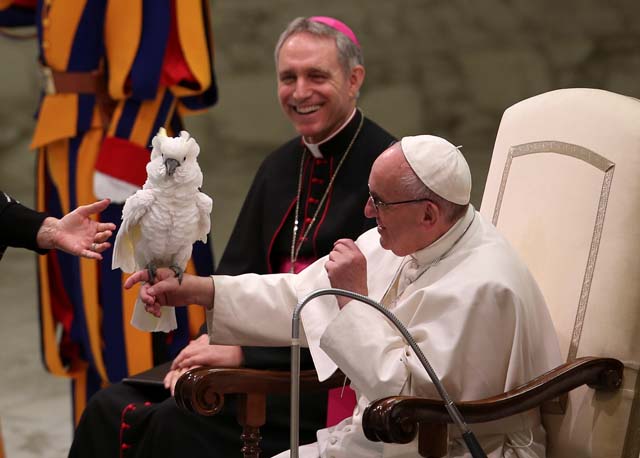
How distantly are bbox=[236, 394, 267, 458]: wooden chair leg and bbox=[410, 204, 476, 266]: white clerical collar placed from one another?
61cm

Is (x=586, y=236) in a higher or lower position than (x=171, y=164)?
lower

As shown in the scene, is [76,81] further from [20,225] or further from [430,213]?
[430,213]

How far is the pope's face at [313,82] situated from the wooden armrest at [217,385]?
970 mm

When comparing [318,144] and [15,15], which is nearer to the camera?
[318,144]

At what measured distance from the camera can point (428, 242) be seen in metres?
3.02

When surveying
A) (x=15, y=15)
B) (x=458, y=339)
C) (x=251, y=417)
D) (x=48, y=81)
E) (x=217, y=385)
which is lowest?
(x=251, y=417)

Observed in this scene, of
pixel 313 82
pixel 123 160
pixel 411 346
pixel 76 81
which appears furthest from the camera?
pixel 76 81

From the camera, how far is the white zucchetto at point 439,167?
2.90 m

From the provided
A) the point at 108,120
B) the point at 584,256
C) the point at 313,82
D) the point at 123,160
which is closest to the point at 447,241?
the point at 584,256

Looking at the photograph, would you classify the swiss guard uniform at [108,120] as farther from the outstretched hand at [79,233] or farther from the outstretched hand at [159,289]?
the outstretched hand at [159,289]

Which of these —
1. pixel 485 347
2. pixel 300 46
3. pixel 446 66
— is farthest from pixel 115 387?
pixel 446 66

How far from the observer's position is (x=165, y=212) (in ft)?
9.29

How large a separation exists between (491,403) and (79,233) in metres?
1.14

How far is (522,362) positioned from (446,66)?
5.67 meters
